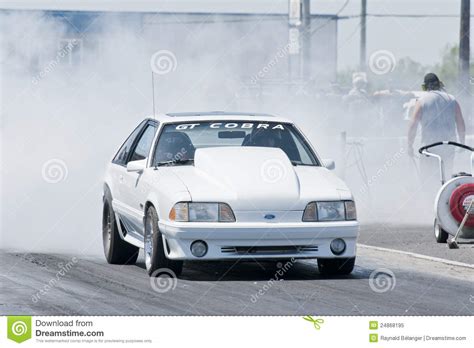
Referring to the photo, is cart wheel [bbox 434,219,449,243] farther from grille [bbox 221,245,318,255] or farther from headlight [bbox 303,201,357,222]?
grille [bbox 221,245,318,255]

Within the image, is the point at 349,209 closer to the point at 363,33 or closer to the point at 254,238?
the point at 254,238

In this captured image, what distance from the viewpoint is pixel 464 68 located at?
30.8 meters

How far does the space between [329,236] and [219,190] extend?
3.24 ft

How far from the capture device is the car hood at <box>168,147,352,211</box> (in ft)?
37.0

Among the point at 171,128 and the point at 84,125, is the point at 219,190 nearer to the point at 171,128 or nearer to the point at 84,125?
the point at 171,128

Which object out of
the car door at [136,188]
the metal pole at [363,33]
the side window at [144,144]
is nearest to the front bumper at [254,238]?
the car door at [136,188]

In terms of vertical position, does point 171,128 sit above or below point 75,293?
above

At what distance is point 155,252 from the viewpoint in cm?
1151

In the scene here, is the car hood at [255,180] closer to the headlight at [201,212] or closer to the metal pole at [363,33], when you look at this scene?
the headlight at [201,212]

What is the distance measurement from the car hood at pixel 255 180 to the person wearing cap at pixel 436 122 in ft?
15.5

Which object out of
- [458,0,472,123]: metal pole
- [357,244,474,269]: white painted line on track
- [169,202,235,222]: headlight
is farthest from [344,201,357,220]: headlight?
[458,0,472,123]: metal pole

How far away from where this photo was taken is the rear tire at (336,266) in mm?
11828

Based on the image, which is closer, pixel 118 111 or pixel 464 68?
pixel 118 111
